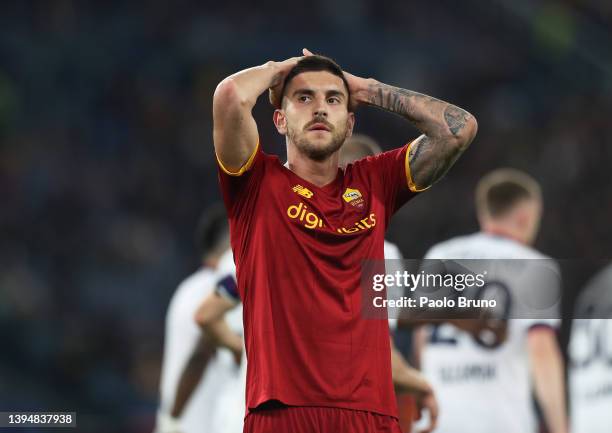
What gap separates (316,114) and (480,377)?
11.3 ft

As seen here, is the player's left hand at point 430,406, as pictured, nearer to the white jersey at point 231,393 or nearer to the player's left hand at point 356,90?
the white jersey at point 231,393

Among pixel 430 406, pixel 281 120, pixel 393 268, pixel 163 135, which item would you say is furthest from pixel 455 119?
pixel 163 135

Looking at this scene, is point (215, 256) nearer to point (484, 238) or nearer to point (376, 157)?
point (484, 238)

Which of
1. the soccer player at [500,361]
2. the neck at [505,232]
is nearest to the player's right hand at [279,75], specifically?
the soccer player at [500,361]

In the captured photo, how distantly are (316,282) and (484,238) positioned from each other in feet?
10.7

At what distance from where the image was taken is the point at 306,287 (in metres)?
3.73

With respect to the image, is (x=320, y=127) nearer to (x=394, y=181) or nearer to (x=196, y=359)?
(x=394, y=181)

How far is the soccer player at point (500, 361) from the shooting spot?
6605 millimetres

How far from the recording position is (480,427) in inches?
271

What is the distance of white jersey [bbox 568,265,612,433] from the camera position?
20.1 feet

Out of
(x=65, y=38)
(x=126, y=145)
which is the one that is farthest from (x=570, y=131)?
(x=65, y=38)

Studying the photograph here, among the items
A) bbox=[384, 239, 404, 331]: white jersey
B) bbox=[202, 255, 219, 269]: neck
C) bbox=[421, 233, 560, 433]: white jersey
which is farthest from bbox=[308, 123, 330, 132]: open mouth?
bbox=[202, 255, 219, 269]: neck

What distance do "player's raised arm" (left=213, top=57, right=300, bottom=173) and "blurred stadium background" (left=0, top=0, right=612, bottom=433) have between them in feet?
26.0

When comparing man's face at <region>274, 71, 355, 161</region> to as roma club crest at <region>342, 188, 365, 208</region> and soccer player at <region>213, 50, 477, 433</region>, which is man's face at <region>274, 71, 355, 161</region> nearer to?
soccer player at <region>213, 50, 477, 433</region>
